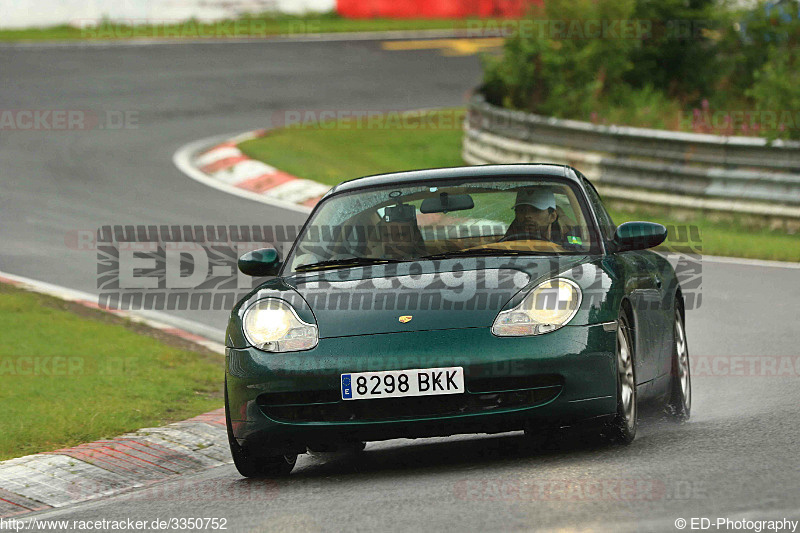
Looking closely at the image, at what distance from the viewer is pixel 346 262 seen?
7262 mm

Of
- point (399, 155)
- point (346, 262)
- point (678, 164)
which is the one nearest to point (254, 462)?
point (346, 262)

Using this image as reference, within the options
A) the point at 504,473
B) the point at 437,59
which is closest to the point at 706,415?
the point at 504,473

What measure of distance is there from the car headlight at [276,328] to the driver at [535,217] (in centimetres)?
139

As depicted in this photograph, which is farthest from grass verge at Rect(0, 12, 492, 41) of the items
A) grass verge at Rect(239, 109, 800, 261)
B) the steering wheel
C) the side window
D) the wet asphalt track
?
the steering wheel

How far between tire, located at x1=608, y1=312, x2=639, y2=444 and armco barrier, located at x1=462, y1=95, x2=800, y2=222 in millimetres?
8953

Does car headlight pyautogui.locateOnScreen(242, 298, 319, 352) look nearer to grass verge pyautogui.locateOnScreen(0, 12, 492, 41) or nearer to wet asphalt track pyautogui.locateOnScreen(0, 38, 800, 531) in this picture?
wet asphalt track pyautogui.locateOnScreen(0, 38, 800, 531)

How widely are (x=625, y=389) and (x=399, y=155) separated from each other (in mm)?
15134

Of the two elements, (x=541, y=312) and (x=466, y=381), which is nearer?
(x=466, y=381)

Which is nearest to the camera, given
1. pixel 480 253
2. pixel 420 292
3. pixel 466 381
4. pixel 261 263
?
pixel 466 381

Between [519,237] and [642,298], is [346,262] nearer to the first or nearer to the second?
[519,237]

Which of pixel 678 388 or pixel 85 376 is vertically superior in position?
pixel 678 388

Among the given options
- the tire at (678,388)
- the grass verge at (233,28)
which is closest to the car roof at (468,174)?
the tire at (678,388)

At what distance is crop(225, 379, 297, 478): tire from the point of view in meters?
6.73

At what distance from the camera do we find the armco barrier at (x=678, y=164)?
1536 centimetres
